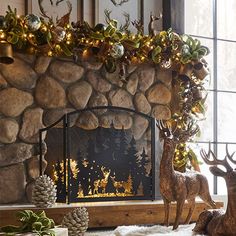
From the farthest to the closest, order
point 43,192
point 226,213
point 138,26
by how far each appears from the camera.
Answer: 1. point 138,26
2. point 43,192
3. point 226,213

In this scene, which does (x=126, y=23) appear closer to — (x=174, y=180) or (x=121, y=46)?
(x=121, y=46)

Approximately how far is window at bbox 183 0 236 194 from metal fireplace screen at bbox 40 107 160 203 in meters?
1.03

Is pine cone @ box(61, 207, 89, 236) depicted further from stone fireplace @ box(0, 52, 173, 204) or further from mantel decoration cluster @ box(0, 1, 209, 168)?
mantel decoration cluster @ box(0, 1, 209, 168)

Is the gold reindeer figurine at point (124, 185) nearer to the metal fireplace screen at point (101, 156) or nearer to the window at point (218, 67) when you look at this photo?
the metal fireplace screen at point (101, 156)

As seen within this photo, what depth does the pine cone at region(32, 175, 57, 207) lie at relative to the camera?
380cm

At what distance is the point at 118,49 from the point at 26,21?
0.81 metres

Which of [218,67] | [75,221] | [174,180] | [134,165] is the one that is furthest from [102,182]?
[218,67]

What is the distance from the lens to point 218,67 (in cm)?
538

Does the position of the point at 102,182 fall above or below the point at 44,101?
below

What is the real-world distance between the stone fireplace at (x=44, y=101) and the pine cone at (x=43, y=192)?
0.27m

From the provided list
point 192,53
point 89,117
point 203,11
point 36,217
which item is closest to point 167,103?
point 192,53

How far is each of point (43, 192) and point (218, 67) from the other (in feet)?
8.38

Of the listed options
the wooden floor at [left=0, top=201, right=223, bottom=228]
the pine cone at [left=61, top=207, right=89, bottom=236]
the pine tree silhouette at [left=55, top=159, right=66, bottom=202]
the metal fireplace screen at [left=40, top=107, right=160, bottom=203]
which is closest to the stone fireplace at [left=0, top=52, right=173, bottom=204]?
the metal fireplace screen at [left=40, top=107, right=160, bottom=203]

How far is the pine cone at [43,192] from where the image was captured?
3.80 meters
